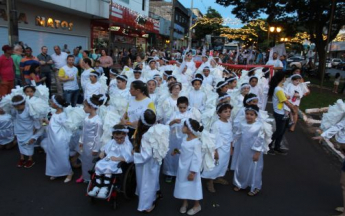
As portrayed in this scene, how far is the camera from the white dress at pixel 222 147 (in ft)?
15.0

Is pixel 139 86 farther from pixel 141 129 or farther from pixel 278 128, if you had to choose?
pixel 278 128

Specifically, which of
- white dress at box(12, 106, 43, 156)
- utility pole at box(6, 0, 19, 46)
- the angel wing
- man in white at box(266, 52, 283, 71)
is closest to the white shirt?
utility pole at box(6, 0, 19, 46)

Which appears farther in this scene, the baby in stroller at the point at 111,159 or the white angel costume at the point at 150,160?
the baby in stroller at the point at 111,159

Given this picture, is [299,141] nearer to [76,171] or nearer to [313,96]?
[76,171]

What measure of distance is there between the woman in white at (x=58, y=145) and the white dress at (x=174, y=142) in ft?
5.71

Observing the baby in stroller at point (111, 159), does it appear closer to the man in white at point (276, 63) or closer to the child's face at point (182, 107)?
the child's face at point (182, 107)

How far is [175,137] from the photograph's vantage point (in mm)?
4957

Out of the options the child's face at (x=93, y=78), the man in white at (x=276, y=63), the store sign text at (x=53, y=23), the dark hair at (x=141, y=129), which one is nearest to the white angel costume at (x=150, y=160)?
the dark hair at (x=141, y=129)

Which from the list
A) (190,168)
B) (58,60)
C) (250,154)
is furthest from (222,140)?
(58,60)

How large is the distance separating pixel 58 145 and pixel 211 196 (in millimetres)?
2743

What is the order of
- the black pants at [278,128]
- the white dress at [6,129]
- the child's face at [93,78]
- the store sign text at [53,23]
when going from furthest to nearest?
the store sign text at [53,23] → the child's face at [93,78] → the black pants at [278,128] → the white dress at [6,129]

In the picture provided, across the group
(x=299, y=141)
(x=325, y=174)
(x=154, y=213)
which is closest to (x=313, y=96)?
(x=299, y=141)

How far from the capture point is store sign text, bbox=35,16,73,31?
15866mm

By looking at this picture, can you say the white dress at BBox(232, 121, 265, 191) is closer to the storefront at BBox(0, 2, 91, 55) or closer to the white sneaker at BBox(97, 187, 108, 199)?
the white sneaker at BBox(97, 187, 108, 199)
